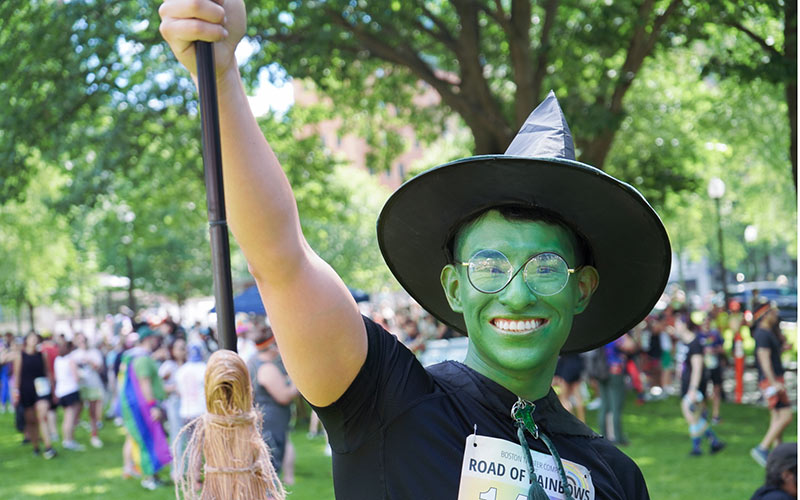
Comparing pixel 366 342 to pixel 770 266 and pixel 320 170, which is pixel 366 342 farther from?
pixel 770 266

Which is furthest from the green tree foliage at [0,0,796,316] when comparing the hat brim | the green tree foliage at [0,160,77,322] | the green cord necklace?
the green cord necklace

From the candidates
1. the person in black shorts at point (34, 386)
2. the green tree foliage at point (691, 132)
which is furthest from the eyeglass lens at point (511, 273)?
the person in black shorts at point (34, 386)

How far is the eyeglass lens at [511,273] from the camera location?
6.50ft

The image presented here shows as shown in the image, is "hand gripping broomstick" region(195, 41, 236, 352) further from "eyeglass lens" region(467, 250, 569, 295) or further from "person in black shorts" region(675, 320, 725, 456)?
"person in black shorts" region(675, 320, 725, 456)

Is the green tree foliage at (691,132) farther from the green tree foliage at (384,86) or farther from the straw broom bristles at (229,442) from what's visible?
the straw broom bristles at (229,442)

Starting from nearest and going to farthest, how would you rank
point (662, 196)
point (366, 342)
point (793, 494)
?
1. point (366, 342)
2. point (793, 494)
3. point (662, 196)

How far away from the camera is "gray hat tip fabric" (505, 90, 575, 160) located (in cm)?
212

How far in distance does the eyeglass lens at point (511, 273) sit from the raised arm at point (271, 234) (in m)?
0.36

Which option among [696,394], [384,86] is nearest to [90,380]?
[384,86]

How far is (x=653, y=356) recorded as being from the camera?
647 inches

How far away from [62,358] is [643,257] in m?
13.2

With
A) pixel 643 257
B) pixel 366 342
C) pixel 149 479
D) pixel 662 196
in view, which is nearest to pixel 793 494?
pixel 643 257

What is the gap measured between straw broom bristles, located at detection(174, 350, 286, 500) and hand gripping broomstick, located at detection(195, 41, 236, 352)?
0.05 m

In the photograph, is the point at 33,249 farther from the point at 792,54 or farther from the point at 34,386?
the point at 792,54
